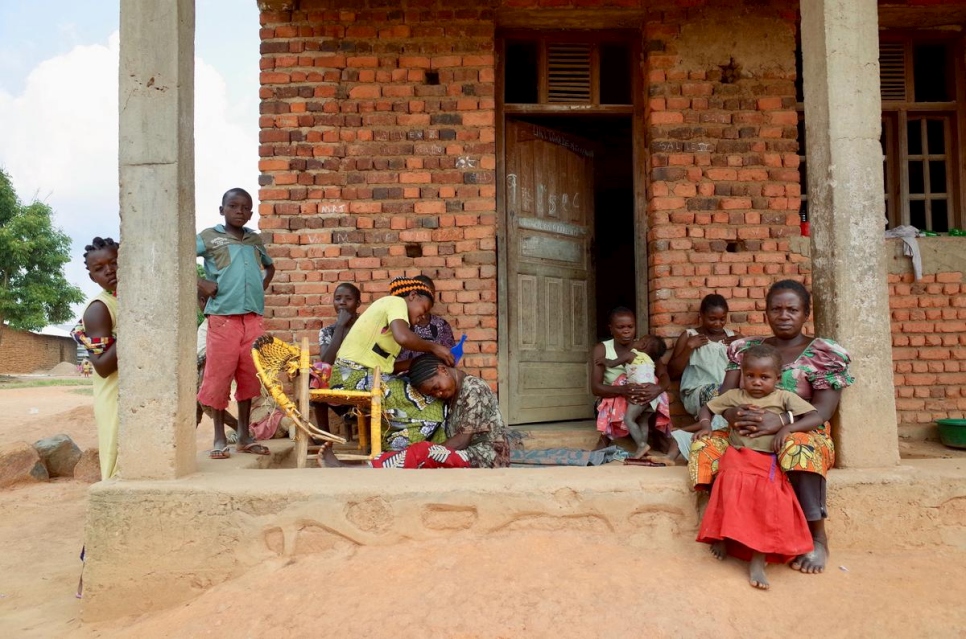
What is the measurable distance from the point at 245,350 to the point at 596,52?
11.5ft

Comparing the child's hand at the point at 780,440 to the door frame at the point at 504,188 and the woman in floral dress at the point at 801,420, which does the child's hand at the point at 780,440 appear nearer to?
the woman in floral dress at the point at 801,420

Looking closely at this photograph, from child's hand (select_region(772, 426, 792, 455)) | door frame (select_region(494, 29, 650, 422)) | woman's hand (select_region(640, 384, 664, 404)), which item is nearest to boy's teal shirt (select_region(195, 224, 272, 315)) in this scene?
door frame (select_region(494, 29, 650, 422))

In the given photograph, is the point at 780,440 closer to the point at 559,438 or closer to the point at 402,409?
the point at 402,409

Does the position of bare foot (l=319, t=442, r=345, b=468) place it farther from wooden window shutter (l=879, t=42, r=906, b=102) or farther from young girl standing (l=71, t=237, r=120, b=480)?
wooden window shutter (l=879, t=42, r=906, b=102)

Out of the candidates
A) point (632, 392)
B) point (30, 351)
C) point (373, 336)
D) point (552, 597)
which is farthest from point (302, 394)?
point (30, 351)

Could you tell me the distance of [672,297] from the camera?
16.5 ft

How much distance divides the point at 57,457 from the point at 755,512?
5.96 metres

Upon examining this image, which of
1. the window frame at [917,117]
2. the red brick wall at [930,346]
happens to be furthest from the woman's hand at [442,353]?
the window frame at [917,117]

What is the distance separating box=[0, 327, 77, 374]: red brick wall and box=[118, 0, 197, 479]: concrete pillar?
26.1 m

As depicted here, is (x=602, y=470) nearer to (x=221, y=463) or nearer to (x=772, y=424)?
(x=772, y=424)

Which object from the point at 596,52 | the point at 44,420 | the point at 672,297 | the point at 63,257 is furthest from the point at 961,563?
the point at 63,257

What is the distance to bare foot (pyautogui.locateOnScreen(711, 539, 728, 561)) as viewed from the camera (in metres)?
3.03

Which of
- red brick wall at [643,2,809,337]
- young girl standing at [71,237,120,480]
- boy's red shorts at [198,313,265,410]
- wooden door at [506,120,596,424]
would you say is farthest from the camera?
wooden door at [506,120,596,424]

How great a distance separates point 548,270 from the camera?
567 centimetres
